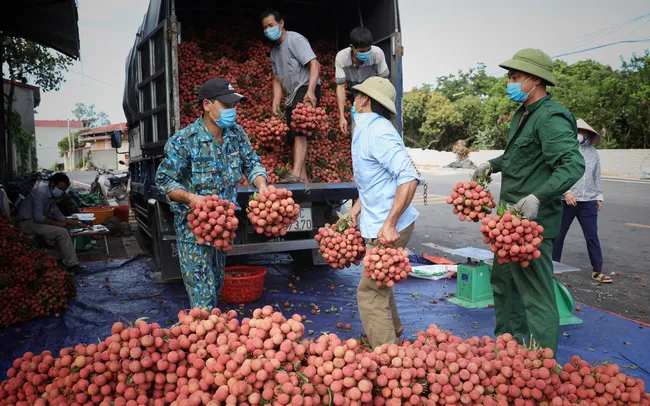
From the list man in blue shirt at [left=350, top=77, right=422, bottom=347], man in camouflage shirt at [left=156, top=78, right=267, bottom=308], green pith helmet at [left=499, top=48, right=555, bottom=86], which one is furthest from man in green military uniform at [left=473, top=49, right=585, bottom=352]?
man in camouflage shirt at [left=156, top=78, right=267, bottom=308]

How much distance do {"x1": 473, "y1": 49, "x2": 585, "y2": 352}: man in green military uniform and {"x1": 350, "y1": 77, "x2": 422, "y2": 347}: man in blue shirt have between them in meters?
0.64

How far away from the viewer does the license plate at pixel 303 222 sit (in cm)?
541

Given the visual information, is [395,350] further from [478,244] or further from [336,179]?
[478,244]

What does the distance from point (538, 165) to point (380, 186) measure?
108 centimetres

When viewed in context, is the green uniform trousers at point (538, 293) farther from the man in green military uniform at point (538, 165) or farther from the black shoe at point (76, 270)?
the black shoe at point (76, 270)

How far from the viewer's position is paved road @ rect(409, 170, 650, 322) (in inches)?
213

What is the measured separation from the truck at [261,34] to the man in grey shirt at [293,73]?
591mm

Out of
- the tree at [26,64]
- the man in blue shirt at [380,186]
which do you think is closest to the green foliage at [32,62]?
the tree at [26,64]

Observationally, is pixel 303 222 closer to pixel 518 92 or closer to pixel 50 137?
pixel 518 92

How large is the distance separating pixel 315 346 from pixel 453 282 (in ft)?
14.4

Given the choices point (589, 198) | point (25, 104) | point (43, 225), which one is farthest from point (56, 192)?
point (25, 104)

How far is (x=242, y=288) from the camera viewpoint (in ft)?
16.5

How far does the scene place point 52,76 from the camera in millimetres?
13242

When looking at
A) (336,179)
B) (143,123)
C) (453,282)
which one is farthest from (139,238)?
(453,282)
